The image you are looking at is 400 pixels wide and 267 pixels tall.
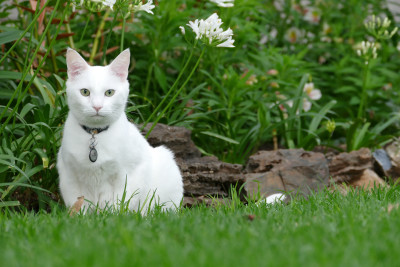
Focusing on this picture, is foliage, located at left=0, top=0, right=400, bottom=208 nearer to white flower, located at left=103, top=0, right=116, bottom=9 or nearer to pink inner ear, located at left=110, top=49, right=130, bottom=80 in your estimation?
white flower, located at left=103, top=0, right=116, bottom=9

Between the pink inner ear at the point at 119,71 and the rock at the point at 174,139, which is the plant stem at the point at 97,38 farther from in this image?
the pink inner ear at the point at 119,71

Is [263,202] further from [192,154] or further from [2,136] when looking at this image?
[2,136]

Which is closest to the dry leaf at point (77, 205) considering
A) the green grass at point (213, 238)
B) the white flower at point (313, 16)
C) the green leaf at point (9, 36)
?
the green grass at point (213, 238)

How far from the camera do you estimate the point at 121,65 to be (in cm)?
350

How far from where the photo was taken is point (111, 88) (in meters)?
3.42

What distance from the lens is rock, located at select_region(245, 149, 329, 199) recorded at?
4648 mm

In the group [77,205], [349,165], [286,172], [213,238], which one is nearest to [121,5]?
[77,205]

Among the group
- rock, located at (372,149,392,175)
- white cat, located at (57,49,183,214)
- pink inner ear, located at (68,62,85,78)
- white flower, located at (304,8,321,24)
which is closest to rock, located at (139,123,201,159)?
white cat, located at (57,49,183,214)

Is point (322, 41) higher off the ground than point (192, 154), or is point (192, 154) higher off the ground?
point (322, 41)

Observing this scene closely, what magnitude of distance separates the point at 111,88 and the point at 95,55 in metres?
1.92

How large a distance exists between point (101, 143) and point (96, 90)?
1.03 feet

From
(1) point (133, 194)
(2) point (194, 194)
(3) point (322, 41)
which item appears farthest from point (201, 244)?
(3) point (322, 41)

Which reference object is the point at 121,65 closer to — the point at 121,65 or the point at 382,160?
the point at 121,65

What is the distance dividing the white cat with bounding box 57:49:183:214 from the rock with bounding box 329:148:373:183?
6.72 ft
